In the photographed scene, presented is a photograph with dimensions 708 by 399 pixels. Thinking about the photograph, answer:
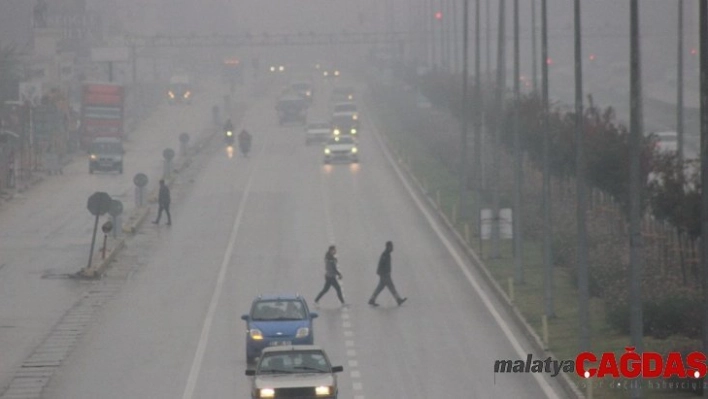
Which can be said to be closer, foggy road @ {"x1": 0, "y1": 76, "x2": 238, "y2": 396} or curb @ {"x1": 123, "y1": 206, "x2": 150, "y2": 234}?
foggy road @ {"x1": 0, "y1": 76, "x2": 238, "y2": 396}

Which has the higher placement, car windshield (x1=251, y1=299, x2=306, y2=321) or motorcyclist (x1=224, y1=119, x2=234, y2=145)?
motorcyclist (x1=224, y1=119, x2=234, y2=145)

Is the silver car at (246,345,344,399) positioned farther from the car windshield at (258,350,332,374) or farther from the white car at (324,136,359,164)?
the white car at (324,136,359,164)

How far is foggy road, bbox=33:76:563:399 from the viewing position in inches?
1042

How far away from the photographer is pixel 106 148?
3044 inches

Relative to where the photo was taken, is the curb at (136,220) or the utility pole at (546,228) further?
the curb at (136,220)

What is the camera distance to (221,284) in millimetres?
38906

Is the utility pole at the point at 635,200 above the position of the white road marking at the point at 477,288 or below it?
above

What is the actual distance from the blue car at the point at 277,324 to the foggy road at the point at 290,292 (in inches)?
21.7

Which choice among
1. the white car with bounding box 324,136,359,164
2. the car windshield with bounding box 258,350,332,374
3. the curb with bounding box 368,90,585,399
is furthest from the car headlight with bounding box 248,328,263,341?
the white car with bounding box 324,136,359,164

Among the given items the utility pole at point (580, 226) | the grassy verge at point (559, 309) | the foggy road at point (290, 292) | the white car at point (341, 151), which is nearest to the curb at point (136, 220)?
the foggy road at point (290, 292)

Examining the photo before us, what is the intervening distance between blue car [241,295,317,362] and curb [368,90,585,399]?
4265 millimetres

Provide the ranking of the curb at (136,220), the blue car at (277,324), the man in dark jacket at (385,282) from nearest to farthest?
the blue car at (277,324) → the man in dark jacket at (385,282) → the curb at (136,220)

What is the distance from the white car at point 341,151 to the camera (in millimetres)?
77188

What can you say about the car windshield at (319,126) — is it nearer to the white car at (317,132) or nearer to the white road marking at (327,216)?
the white car at (317,132)
